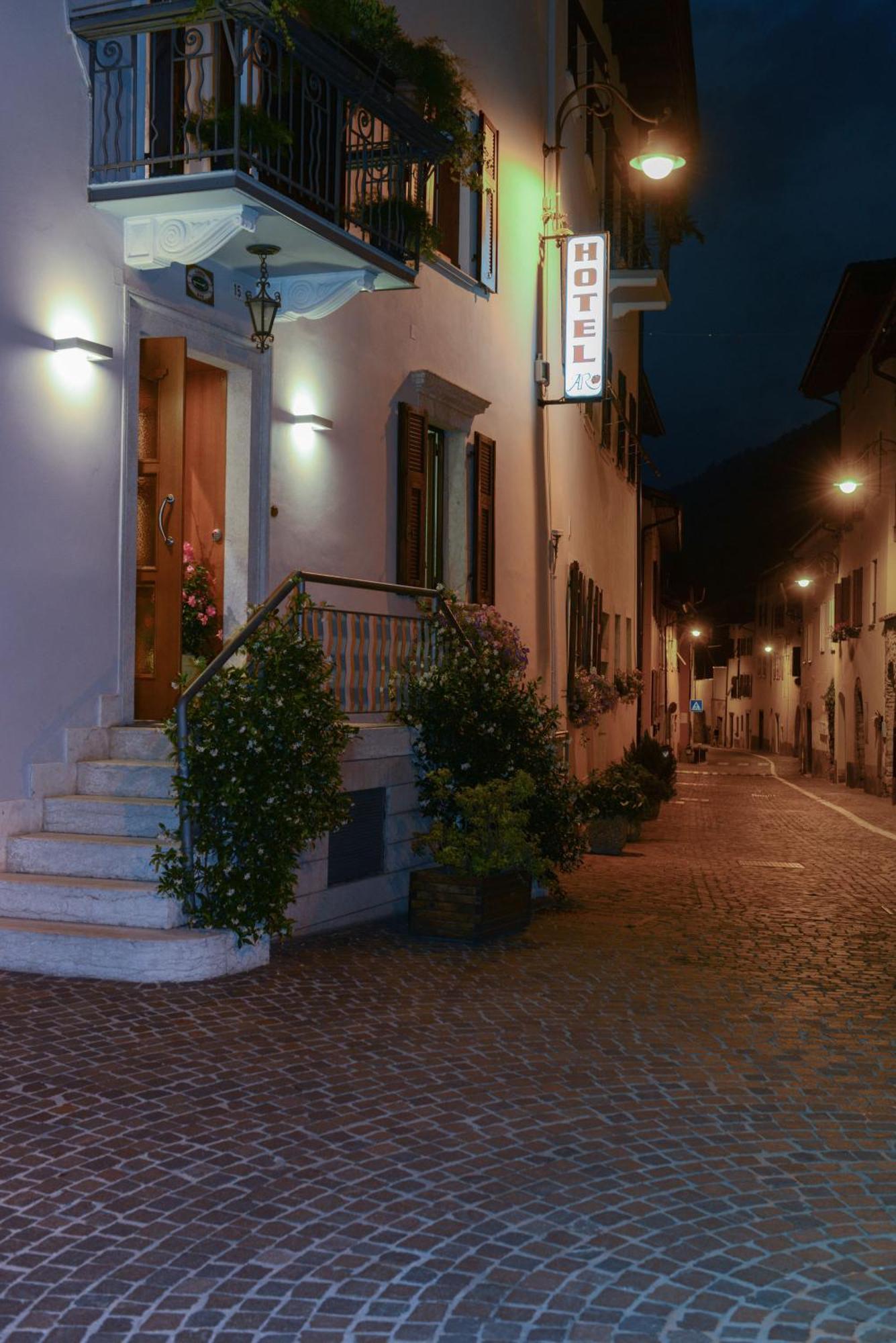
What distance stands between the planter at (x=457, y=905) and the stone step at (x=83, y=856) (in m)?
1.95

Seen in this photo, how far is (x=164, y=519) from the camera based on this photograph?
958 cm

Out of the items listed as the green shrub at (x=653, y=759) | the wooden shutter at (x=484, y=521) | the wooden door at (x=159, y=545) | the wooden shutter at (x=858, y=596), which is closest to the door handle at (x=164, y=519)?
the wooden door at (x=159, y=545)

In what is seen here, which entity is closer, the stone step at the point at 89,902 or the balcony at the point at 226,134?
the stone step at the point at 89,902

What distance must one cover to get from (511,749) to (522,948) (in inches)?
81.5

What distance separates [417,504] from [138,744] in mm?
4778

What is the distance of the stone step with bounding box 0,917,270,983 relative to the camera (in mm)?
7250

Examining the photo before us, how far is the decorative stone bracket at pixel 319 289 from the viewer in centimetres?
997

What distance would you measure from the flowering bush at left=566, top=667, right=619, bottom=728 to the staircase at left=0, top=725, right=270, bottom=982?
Answer: 10120 millimetres

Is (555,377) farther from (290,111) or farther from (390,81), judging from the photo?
(290,111)

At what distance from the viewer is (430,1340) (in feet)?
11.2

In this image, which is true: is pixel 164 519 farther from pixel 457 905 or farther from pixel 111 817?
pixel 457 905

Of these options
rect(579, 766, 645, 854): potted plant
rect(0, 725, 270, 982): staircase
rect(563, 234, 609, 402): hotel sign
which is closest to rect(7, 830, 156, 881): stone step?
rect(0, 725, 270, 982): staircase

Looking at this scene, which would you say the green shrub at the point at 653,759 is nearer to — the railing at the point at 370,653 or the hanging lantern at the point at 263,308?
the railing at the point at 370,653

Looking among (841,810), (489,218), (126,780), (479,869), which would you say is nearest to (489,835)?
(479,869)
